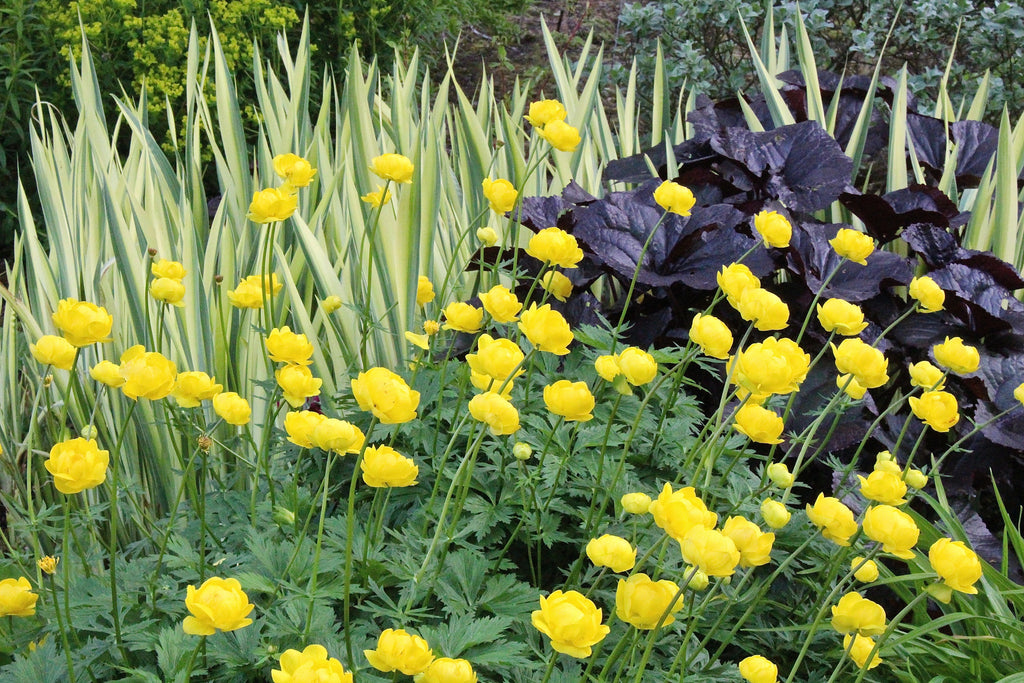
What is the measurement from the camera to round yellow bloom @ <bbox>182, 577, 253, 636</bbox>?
2.18 ft

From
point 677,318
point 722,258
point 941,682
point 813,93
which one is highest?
point 813,93

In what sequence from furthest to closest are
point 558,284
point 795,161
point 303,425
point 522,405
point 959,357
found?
1. point 795,161
2. point 558,284
3. point 522,405
4. point 959,357
5. point 303,425

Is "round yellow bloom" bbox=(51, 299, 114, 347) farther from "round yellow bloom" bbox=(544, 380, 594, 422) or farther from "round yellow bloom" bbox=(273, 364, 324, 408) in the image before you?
"round yellow bloom" bbox=(544, 380, 594, 422)

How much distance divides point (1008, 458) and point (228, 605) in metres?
1.40

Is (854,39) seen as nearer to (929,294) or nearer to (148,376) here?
(929,294)

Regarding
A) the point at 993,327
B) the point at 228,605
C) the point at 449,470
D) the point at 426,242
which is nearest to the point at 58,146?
the point at 426,242

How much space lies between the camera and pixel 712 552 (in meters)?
0.64

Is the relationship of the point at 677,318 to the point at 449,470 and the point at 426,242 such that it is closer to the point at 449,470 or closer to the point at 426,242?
the point at 426,242

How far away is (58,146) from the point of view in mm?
2002

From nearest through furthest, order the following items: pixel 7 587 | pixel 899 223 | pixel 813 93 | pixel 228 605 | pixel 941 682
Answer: pixel 228 605
pixel 7 587
pixel 941 682
pixel 899 223
pixel 813 93

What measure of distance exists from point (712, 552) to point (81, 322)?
1.97ft

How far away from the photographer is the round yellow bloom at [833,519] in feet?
2.70

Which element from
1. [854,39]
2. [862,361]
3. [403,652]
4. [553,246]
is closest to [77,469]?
[403,652]

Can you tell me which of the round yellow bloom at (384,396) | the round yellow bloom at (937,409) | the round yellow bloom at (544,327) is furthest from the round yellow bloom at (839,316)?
the round yellow bloom at (384,396)
